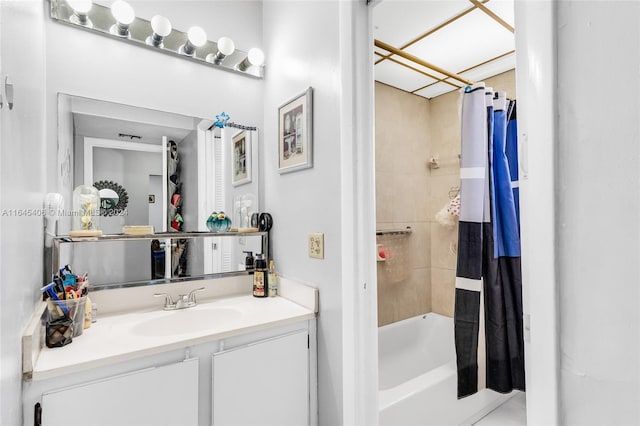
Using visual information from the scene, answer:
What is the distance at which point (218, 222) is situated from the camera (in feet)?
5.42

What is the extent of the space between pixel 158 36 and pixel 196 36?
178 millimetres

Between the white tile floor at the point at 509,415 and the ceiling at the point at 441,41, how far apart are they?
6.02 ft

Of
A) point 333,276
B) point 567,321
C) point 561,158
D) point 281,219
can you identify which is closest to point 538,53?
point 561,158

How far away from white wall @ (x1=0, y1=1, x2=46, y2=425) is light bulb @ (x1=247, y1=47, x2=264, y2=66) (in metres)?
0.90

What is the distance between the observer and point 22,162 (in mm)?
837

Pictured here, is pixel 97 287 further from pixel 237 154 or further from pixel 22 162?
pixel 237 154

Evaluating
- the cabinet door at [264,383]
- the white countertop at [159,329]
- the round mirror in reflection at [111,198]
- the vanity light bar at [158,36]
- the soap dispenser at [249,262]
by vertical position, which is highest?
the vanity light bar at [158,36]

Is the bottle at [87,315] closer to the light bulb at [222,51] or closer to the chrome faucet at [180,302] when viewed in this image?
the chrome faucet at [180,302]

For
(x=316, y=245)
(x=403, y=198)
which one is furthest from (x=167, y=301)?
(x=403, y=198)

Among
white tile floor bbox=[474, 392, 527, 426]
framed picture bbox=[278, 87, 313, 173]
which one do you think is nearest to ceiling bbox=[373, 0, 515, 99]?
framed picture bbox=[278, 87, 313, 173]

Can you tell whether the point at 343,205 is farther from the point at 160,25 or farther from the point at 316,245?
the point at 160,25

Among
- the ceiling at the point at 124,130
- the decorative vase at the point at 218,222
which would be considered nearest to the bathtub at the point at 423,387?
the decorative vase at the point at 218,222

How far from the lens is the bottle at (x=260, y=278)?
1.60 metres

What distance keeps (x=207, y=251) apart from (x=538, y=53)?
60.8 inches
